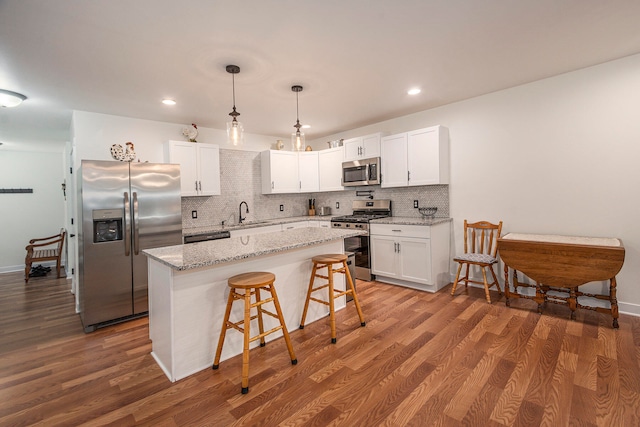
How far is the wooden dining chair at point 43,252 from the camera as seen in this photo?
5.00m

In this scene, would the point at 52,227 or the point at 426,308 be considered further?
the point at 52,227

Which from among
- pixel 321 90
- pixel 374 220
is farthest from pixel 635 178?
pixel 321 90

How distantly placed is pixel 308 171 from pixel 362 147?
3.85 feet

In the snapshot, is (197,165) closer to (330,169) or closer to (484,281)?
(330,169)

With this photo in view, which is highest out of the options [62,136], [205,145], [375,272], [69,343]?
[62,136]

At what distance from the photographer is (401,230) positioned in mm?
3949

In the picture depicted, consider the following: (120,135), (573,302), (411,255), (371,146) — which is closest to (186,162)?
(120,135)

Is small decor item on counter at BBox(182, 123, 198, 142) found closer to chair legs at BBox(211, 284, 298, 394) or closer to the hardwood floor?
the hardwood floor

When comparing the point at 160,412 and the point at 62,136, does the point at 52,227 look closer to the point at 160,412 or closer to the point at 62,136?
the point at 62,136

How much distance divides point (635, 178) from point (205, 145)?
4.91m

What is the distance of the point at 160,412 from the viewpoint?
1754 mm

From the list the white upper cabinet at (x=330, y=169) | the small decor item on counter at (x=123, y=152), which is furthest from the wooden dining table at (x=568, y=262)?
the small decor item on counter at (x=123, y=152)

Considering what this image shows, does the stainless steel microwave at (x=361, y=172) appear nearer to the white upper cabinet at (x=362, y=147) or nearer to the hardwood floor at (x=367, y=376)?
the white upper cabinet at (x=362, y=147)

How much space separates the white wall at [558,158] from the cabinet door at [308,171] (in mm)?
2301
